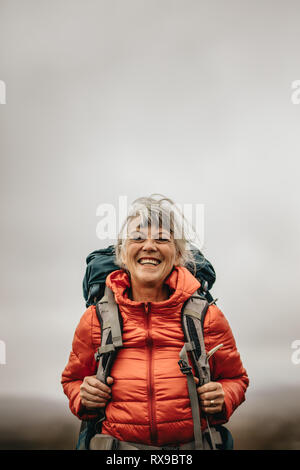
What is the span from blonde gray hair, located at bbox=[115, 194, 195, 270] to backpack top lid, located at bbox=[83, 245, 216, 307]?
114 mm

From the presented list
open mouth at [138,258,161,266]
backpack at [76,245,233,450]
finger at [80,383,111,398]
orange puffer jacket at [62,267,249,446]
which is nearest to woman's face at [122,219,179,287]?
open mouth at [138,258,161,266]

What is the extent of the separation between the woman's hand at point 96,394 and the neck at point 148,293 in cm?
73

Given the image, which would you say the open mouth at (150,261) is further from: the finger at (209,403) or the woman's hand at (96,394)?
the finger at (209,403)

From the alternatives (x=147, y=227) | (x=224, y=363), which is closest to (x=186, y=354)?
(x=224, y=363)

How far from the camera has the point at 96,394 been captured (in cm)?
252

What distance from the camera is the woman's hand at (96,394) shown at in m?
2.52

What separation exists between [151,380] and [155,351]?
0.22 meters

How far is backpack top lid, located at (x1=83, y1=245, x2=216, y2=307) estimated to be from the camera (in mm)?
3213

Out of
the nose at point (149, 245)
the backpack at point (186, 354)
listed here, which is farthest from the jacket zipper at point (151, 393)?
the nose at point (149, 245)

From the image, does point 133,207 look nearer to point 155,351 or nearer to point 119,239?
point 119,239

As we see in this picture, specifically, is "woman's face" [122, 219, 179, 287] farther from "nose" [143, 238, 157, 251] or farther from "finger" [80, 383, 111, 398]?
"finger" [80, 383, 111, 398]

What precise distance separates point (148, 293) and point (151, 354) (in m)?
0.55

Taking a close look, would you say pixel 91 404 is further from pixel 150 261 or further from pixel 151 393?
pixel 150 261
